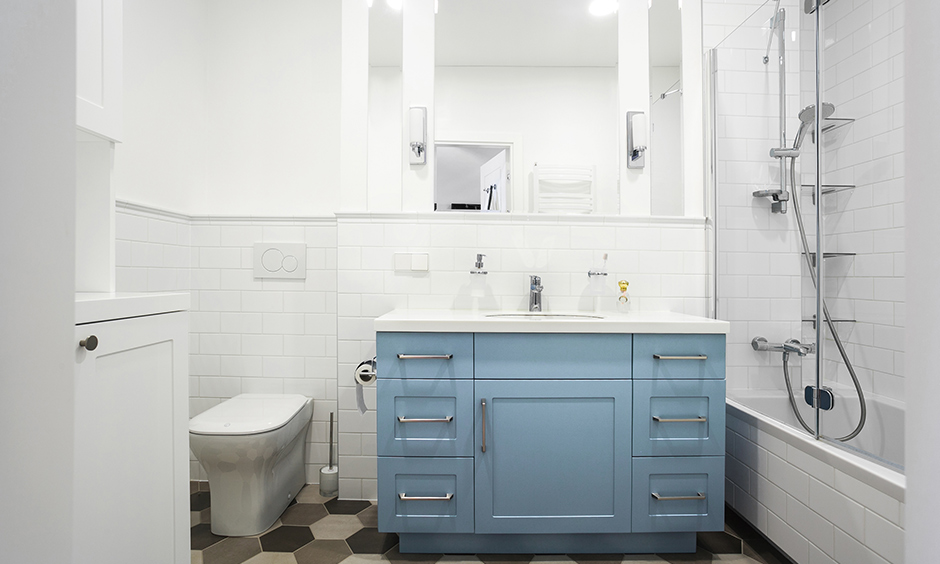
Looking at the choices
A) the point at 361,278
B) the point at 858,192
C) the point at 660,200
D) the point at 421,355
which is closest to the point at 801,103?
the point at 858,192

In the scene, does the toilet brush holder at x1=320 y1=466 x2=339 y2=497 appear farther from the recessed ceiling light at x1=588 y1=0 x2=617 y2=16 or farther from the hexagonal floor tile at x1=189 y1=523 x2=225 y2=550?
the recessed ceiling light at x1=588 y1=0 x2=617 y2=16

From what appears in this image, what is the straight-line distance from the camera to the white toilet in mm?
1590

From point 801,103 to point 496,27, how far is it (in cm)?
125

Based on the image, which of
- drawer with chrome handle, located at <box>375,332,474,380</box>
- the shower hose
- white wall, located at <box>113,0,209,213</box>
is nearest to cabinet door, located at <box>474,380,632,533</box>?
drawer with chrome handle, located at <box>375,332,474,380</box>

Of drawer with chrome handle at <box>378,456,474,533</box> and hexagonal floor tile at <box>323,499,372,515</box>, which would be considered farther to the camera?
hexagonal floor tile at <box>323,499,372,515</box>

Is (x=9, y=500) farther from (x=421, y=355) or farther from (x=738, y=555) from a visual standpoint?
(x=738, y=555)

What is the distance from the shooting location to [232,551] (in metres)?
1.60

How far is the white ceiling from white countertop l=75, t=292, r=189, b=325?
143 centimetres

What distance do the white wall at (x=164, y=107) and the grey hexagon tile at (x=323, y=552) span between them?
5.00 ft

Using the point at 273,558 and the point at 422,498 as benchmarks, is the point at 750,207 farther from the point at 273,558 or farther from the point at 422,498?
the point at 273,558

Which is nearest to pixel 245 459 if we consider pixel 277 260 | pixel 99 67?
pixel 277 260

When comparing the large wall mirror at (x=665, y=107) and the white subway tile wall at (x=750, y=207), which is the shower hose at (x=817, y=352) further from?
the large wall mirror at (x=665, y=107)

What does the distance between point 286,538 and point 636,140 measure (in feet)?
7.16

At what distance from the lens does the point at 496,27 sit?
79.7 inches
